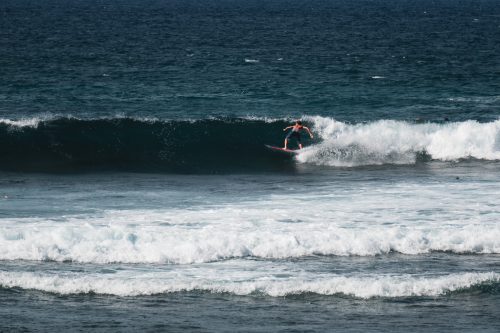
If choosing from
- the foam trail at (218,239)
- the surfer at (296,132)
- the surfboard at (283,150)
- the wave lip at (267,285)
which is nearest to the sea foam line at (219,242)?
the foam trail at (218,239)

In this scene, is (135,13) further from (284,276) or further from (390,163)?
(284,276)

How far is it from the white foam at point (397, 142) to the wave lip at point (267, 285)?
48.0 feet

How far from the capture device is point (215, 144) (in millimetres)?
38344

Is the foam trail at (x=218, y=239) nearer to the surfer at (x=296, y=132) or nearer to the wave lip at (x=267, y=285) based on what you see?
the wave lip at (x=267, y=285)

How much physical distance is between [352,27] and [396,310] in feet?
300

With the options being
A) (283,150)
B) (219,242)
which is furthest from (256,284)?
(283,150)

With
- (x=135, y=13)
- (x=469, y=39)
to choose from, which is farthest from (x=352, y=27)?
(x=135, y=13)

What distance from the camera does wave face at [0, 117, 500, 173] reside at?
3525cm

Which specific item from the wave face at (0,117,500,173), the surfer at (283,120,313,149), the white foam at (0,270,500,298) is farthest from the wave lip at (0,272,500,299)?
the surfer at (283,120,313,149)

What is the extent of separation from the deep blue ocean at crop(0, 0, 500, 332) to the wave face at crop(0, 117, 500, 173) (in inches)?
4.2

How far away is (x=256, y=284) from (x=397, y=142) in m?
18.4

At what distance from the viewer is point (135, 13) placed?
144875 millimetres

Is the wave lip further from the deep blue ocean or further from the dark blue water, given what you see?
the dark blue water

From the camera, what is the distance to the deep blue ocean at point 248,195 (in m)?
19.3
